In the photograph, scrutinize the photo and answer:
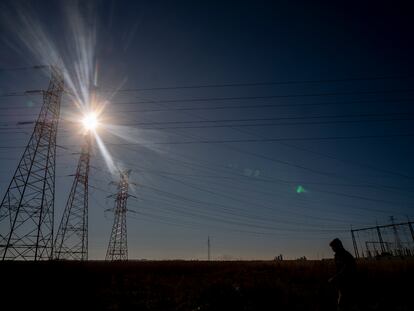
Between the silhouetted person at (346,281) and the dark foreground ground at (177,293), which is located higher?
the silhouetted person at (346,281)

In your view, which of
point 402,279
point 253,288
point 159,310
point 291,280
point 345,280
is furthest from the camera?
point 291,280

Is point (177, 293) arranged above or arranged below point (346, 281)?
below

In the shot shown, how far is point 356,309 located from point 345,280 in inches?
35.1

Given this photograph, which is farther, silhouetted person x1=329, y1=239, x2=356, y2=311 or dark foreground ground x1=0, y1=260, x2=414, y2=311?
dark foreground ground x1=0, y1=260, x2=414, y2=311

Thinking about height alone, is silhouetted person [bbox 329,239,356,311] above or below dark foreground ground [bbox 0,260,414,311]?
above

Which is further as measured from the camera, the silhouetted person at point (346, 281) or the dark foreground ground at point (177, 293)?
the dark foreground ground at point (177, 293)

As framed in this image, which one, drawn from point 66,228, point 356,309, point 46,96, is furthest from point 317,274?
point 46,96

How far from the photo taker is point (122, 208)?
30.8 metres

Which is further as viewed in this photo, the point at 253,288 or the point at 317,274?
the point at 317,274

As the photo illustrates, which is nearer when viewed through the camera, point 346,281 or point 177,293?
point 346,281

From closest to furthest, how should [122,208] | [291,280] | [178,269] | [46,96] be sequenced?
[291,280]
[178,269]
[46,96]
[122,208]

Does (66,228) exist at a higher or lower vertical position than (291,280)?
higher

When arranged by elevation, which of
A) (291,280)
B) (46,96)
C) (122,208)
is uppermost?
(46,96)

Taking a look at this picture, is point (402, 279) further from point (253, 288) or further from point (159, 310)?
point (159, 310)
